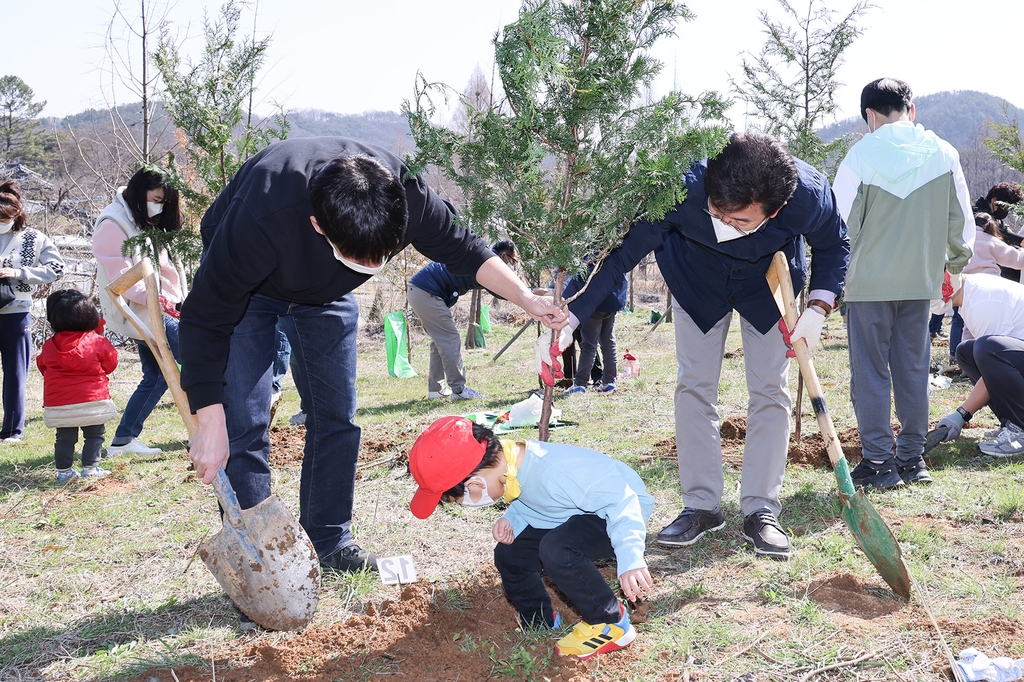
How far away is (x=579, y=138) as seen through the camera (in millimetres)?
2885

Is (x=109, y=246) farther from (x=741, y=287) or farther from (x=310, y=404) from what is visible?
(x=741, y=287)

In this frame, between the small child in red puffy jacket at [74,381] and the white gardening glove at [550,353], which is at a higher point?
the white gardening glove at [550,353]

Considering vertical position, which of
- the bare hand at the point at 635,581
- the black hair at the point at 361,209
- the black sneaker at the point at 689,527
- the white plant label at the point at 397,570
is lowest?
the white plant label at the point at 397,570

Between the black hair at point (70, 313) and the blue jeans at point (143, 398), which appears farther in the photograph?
the blue jeans at point (143, 398)

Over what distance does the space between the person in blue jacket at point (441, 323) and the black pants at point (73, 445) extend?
10.5ft

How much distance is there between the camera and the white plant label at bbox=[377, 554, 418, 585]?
2.93 meters

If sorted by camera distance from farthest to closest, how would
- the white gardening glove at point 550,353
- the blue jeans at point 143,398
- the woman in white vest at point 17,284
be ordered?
the woman in white vest at point 17,284, the blue jeans at point 143,398, the white gardening glove at point 550,353

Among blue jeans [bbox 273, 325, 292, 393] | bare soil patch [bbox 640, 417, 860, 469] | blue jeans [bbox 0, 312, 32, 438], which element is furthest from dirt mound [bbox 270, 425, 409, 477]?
blue jeans [bbox 0, 312, 32, 438]

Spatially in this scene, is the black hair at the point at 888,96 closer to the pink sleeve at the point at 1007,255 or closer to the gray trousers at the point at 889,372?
the gray trousers at the point at 889,372

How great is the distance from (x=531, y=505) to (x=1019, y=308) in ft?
12.3

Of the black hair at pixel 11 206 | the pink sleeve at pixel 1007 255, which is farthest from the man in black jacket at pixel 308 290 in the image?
the pink sleeve at pixel 1007 255

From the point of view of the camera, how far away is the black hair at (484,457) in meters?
2.37

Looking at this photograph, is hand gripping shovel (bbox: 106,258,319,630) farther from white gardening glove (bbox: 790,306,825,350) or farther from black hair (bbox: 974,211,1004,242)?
black hair (bbox: 974,211,1004,242)

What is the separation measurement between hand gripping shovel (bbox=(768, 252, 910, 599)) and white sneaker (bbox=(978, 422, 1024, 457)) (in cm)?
202
